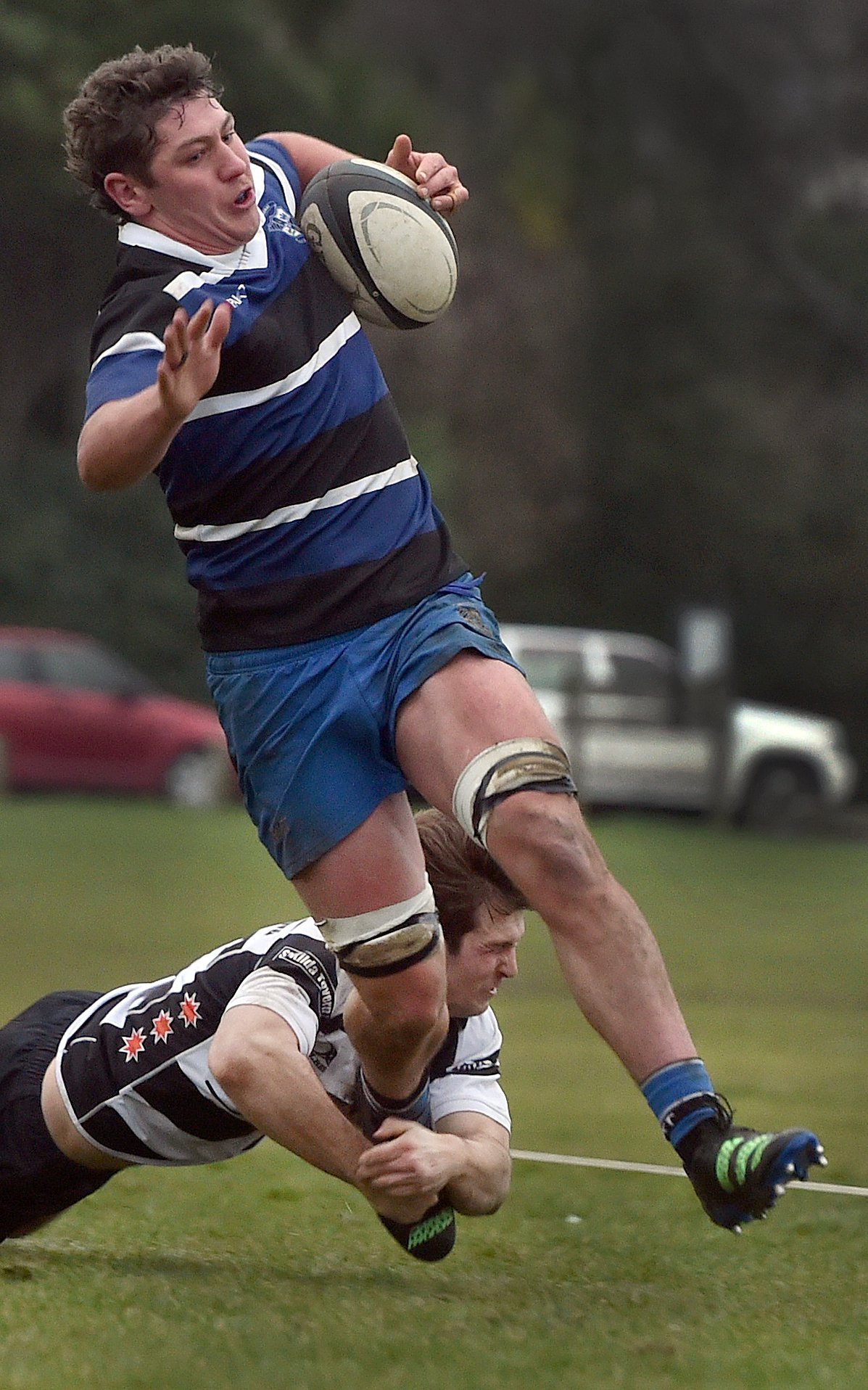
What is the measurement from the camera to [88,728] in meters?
20.6

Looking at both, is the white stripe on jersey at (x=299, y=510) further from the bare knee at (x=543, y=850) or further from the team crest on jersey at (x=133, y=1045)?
the team crest on jersey at (x=133, y=1045)

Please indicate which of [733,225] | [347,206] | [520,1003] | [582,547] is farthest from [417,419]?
[347,206]

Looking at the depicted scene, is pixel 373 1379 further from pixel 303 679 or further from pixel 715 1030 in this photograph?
pixel 715 1030

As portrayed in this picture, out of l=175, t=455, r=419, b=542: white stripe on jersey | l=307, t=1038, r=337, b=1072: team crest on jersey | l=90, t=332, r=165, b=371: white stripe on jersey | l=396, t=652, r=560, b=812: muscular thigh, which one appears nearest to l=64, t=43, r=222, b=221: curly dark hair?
l=90, t=332, r=165, b=371: white stripe on jersey

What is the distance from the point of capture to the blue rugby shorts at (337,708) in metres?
4.11

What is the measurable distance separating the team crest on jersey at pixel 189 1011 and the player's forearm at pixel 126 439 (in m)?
1.16

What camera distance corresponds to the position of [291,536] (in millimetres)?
4188

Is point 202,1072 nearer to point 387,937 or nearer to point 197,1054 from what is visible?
point 197,1054

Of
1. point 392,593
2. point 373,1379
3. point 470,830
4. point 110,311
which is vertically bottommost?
point 373,1379

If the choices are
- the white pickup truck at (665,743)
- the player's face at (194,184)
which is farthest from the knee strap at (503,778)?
the white pickup truck at (665,743)

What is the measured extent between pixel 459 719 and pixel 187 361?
83cm

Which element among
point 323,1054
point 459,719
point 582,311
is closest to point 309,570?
point 459,719

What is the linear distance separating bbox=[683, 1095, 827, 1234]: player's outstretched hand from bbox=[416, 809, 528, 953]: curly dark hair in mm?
803

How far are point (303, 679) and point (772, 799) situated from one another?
18.1m
